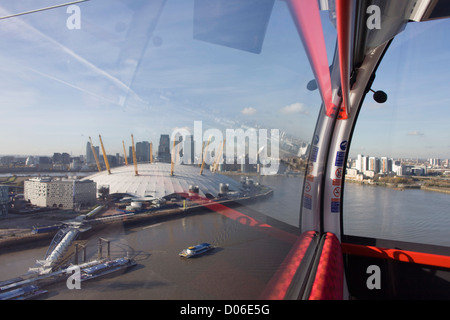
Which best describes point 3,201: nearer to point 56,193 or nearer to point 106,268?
point 56,193

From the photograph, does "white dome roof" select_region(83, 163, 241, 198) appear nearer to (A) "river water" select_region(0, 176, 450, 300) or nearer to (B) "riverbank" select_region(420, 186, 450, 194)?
(A) "river water" select_region(0, 176, 450, 300)

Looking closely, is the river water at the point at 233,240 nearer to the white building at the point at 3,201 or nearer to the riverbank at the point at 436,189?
the riverbank at the point at 436,189

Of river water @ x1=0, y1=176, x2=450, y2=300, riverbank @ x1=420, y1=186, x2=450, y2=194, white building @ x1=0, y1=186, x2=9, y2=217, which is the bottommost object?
river water @ x1=0, y1=176, x2=450, y2=300

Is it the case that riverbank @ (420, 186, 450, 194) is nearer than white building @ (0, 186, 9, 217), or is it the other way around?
white building @ (0, 186, 9, 217)

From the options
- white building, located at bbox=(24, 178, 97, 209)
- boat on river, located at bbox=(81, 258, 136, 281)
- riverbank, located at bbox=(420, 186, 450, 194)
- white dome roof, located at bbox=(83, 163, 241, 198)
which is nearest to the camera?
boat on river, located at bbox=(81, 258, 136, 281)

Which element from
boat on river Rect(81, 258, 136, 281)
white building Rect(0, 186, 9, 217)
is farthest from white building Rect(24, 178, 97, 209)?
boat on river Rect(81, 258, 136, 281)

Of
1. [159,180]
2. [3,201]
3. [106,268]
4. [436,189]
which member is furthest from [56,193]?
[436,189]
